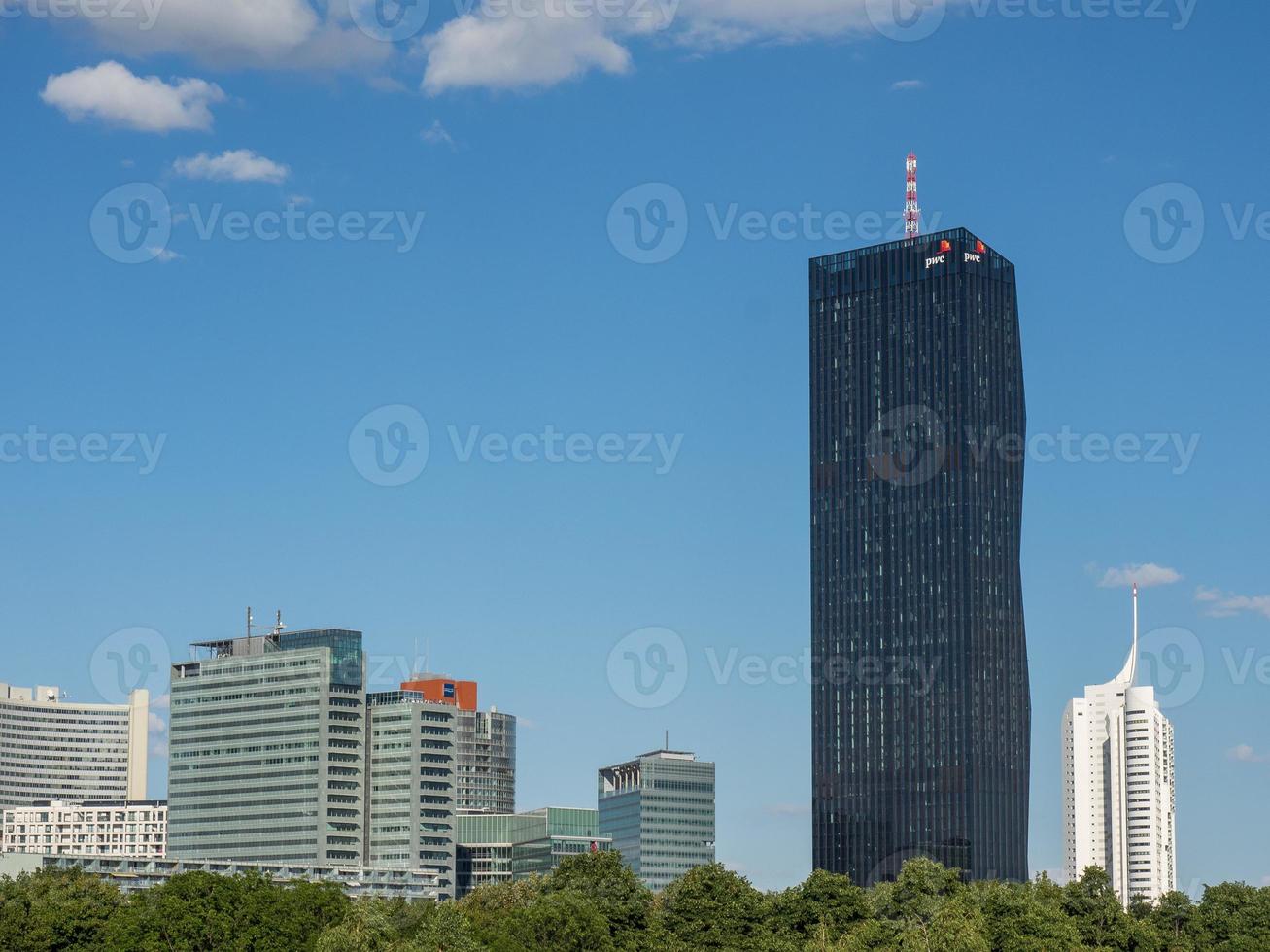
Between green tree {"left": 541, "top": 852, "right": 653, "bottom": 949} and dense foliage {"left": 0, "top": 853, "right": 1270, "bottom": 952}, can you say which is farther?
green tree {"left": 541, "top": 852, "right": 653, "bottom": 949}

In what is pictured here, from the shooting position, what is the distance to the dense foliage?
159 metres

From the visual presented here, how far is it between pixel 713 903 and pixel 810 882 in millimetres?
10196

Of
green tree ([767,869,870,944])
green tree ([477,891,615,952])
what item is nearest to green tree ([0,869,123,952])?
green tree ([477,891,615,952])

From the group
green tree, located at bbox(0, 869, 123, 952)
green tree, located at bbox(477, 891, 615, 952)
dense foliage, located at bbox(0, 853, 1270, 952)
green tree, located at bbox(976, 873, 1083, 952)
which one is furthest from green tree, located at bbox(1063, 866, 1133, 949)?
green tree, located at bbox(0, 869, 123, 952)

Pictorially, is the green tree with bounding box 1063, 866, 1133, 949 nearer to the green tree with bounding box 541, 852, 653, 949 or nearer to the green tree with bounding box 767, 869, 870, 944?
the green tree with bounding box 767, 869, 870, 944

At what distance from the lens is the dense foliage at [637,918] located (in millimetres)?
159250

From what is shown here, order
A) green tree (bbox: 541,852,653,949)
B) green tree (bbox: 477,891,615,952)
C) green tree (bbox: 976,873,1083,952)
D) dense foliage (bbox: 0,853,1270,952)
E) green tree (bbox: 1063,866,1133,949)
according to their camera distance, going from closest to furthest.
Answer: dense foliage (bbox: 0,853,1270,952), green tree (bbox: 976,873,1083,952), green tree (bbox: 477,891,615,952), green tree (bbox: 541,852,653,949), green tree (bbox: 1063,866,1133,949)

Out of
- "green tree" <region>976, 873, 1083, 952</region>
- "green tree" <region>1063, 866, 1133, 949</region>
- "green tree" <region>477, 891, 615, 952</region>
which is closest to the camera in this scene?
"green tree" <region>976, 873, 1083, 952</region>

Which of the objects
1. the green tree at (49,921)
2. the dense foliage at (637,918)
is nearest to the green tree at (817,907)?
the dense foliage at (637,918)

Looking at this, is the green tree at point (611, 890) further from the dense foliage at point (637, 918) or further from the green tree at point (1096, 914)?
the green tree at point (1096, 914)

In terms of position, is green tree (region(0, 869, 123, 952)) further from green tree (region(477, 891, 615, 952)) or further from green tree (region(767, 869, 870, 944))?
green tree (region(767, 869, 870, 944))

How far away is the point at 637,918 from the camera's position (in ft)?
588

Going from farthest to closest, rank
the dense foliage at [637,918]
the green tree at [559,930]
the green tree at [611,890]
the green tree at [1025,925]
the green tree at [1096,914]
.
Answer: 1. the green tree at [1096,914]
2. the green tree at [611,890]
3. the green tree at [559,930]
4. the green tree at [1025,925]
5. the dense foliage at [637,918]

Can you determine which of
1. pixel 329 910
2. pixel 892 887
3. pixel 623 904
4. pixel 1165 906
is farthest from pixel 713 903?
pixel 1165 906
